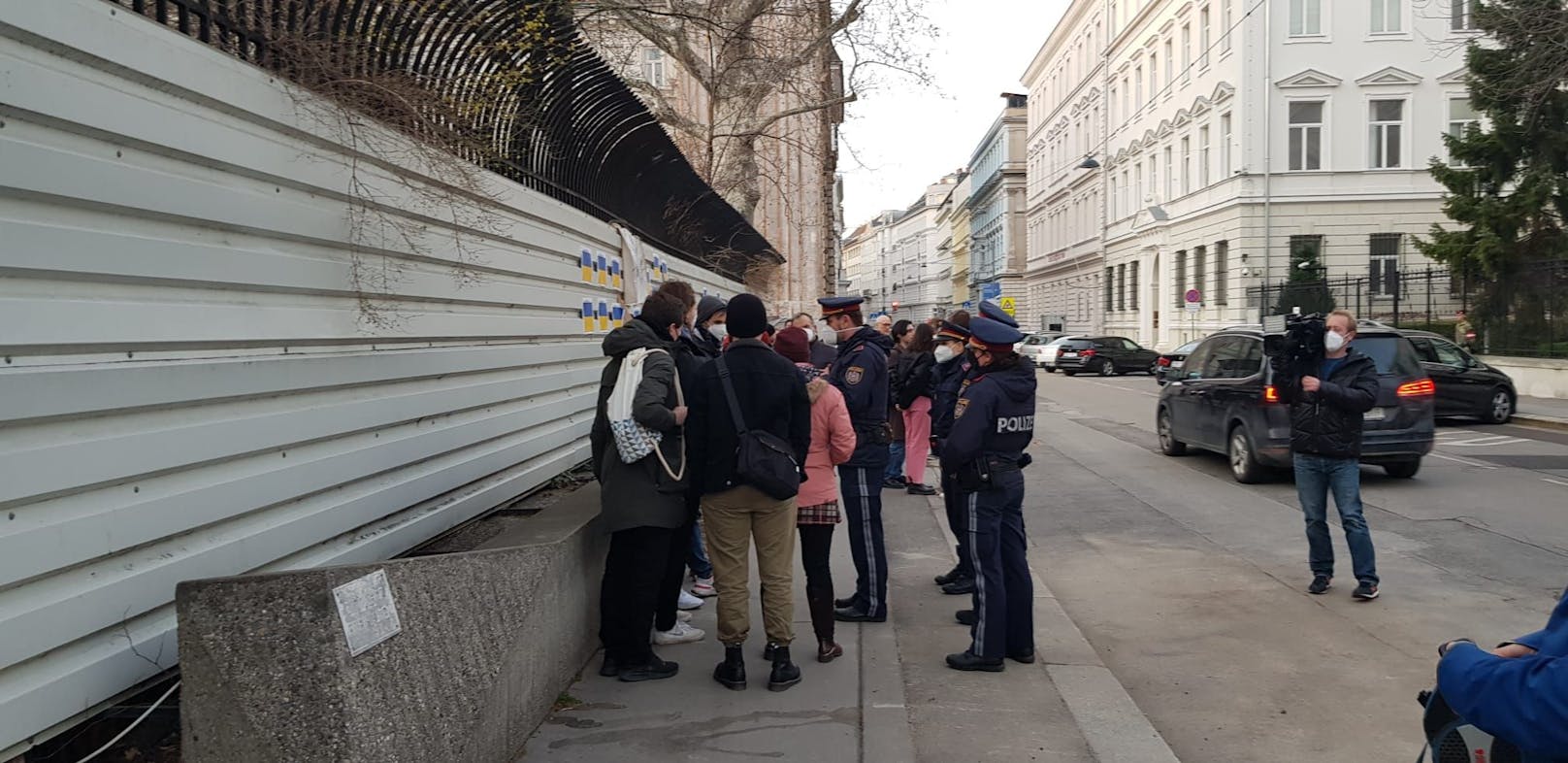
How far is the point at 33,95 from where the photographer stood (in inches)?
108

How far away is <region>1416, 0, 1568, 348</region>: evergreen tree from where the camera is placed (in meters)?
22.5

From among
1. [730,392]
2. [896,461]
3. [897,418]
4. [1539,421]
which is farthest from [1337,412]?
[1539,421]

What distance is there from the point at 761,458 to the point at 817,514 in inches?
30.7

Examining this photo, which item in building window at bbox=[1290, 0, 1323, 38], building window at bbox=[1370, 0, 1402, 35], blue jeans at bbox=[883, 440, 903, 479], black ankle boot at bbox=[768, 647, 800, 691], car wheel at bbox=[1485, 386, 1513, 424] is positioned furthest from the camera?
building window at bbox=[1290, 0, 1323, 38]

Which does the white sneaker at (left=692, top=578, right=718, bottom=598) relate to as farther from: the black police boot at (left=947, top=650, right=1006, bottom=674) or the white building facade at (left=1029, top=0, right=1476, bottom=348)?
the white building facade at (left=1029, top=0, right=1476, bottom=348)

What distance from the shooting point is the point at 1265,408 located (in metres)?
11.8

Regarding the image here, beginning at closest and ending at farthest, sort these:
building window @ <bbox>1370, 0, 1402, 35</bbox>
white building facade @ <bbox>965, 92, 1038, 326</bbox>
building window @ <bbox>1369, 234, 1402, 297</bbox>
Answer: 1. building window @ <bbox>1370, 0, 1402, 35</bbox>
2. building window @ <bbox>1369, 234, 1402, 297</bbox>
3. white building facade @ <bbox>965, 92, 1038, 326</bbox>

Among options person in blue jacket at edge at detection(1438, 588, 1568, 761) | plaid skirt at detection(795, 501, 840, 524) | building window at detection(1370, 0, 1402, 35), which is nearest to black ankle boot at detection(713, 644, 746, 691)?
plaid skirt at detection(795, 501, 840, 524)

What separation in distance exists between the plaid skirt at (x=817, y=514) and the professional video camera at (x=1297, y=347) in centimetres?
337

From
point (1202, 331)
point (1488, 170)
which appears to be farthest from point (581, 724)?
point (1202, 331)

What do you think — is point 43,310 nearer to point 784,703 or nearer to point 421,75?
point 421,75

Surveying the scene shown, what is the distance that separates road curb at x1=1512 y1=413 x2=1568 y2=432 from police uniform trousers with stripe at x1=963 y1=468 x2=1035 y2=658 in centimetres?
1625

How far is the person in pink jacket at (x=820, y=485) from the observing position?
5.65 m

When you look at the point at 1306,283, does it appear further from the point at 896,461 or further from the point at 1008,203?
the point at 1008,203
